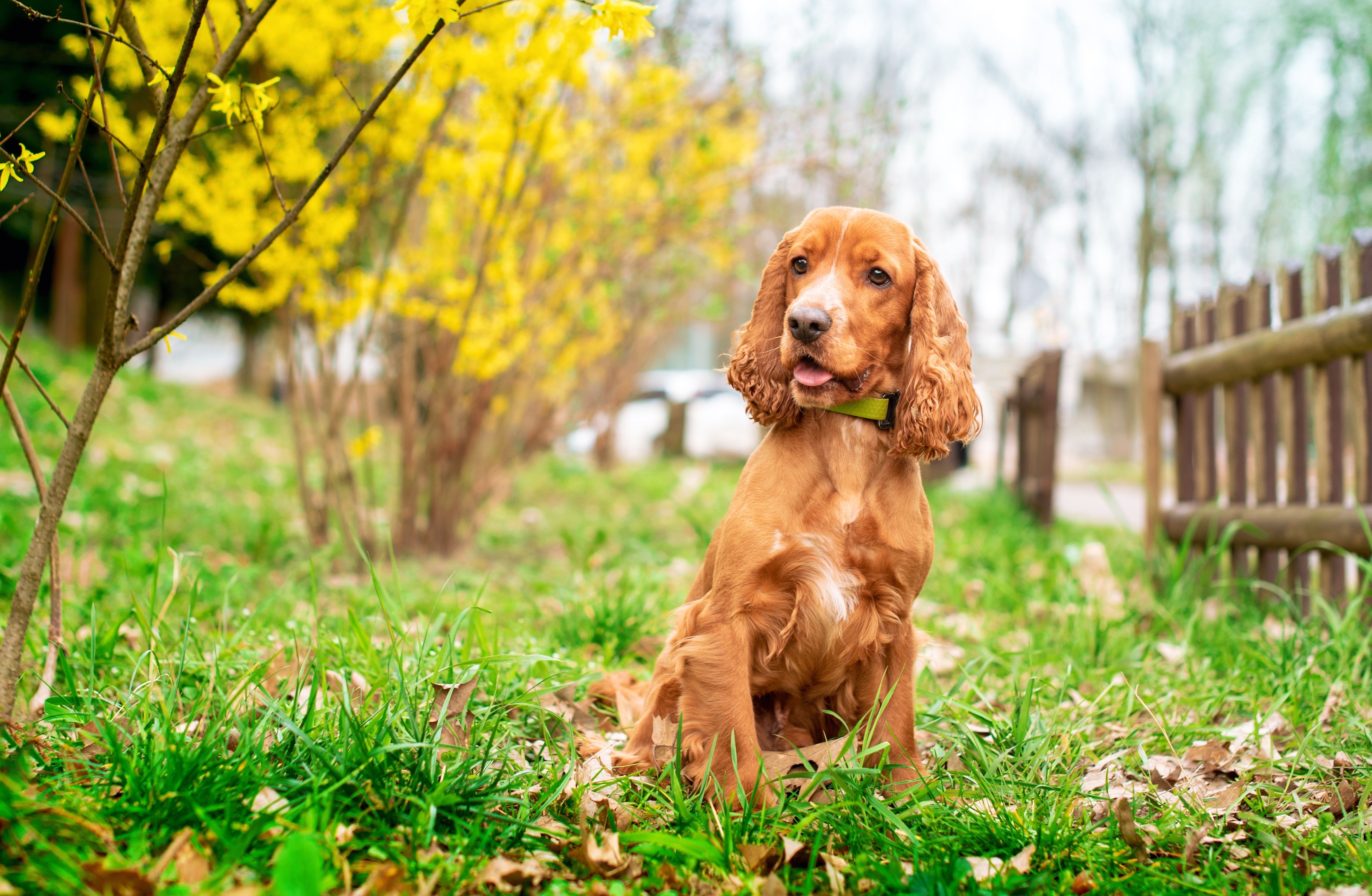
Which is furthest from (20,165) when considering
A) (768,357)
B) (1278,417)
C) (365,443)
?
→ (1278,417)

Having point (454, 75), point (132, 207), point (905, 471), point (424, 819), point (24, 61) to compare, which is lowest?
point (424, 819)

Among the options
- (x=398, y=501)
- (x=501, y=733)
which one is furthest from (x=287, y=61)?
(x=501, y=733)

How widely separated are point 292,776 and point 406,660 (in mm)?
625

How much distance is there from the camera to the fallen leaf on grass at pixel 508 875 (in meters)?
1.59

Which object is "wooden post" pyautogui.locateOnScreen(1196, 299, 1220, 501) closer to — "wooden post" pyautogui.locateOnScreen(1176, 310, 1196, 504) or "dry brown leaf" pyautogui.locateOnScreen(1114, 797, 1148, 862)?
"wooden post" pyautogui.locateOnScreen(1176, 310, 1196, 504)

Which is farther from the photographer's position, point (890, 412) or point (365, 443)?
point (365, 443)

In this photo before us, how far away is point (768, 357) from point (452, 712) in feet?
3.85

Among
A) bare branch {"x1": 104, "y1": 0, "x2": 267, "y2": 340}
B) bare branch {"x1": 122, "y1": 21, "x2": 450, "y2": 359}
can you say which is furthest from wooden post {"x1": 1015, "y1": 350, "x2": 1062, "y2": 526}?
bare branch {"x1": 104, "y1": 0, "x2": 267, "y2": 340}

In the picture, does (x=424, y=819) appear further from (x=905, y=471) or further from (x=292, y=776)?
(x=905, y=471)

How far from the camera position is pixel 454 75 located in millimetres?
3920

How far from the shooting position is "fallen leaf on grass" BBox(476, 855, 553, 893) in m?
1.59

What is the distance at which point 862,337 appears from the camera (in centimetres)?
214

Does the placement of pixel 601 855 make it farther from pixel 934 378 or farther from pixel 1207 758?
pixel 1207 758

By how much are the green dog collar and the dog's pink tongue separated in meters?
0.10
